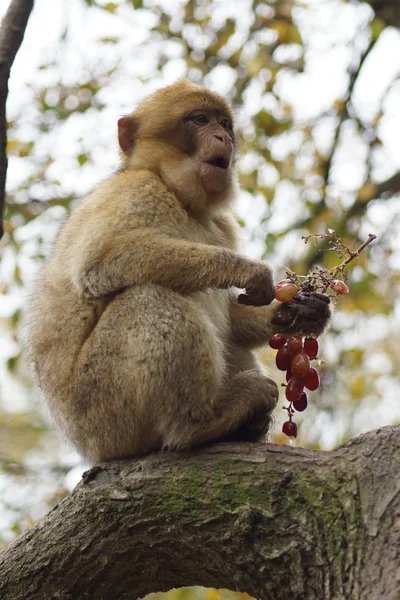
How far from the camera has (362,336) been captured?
925cm

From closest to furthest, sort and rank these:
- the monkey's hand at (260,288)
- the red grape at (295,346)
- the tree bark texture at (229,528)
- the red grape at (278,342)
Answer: the tree bark texture at (229,528)
the red grape at (295,346)
the red grape at (278,342)
the monkey's hand at (260,288)

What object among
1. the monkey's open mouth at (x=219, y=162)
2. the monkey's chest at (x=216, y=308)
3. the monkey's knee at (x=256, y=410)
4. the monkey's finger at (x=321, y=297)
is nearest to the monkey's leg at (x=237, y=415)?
the monkey's knee at (x=256, y=410)

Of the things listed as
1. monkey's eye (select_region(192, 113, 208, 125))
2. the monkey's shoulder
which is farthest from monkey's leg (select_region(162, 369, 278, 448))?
monkey's eye (select_region(192, 113, 208, 125))

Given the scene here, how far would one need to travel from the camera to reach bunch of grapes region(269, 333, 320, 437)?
4230 mm

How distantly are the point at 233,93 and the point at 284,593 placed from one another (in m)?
6.24

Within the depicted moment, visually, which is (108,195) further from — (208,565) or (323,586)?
(323,586)

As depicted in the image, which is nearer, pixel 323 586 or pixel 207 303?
pixel 323 586

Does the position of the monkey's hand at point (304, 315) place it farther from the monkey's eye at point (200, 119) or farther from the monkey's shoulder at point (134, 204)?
the monkey's eye at point (200, 119)

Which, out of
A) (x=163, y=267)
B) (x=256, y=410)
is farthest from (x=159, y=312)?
(x=256, y=410)

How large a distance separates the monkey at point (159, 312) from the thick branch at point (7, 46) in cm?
61

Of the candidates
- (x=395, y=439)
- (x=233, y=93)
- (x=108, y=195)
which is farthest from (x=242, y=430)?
(x=233, y=93)

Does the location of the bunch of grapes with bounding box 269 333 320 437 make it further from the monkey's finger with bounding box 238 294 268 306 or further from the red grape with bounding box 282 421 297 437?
the monkey's finger with bounding box 238 294 268 306

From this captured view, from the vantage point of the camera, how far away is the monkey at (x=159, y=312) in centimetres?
424

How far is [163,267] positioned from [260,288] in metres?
0.58
